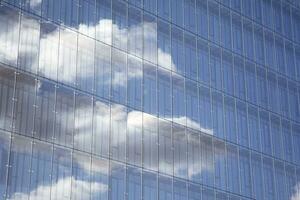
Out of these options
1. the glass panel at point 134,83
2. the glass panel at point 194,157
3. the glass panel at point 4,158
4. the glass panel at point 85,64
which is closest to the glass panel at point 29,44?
the glass panel at point 85,64

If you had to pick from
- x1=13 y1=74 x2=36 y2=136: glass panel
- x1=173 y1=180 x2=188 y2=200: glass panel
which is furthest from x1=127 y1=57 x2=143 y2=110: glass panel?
x1=13 y1=74 x2=36 y2=136: glass panel

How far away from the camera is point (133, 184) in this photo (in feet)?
144

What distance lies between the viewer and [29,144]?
128 ft

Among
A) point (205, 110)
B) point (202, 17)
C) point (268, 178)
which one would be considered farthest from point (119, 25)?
point (268, 178)

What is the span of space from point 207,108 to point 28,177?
17579 millimetres

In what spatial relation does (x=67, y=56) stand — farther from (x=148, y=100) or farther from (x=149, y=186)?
(x=149, y=186)

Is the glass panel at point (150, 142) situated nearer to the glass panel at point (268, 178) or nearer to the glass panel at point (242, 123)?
the glass panel at point (242, 123)

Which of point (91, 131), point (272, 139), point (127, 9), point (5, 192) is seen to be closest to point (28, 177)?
point (5, 192)

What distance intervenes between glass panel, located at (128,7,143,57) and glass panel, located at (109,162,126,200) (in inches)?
326

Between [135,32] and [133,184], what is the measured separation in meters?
10.4

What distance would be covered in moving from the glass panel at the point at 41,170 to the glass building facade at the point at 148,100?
6cm

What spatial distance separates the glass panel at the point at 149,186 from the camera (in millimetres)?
44750

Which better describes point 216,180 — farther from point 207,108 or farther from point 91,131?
point 91,131

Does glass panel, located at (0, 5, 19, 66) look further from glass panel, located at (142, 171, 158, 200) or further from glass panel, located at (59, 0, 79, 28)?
glass panel, located at (142, 171, 158, 200)
